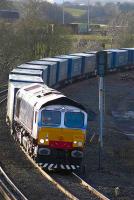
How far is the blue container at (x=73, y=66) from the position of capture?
170 feet

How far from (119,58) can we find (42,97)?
45490 millimetres

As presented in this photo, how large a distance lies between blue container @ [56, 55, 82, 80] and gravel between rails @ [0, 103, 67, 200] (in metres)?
26.3

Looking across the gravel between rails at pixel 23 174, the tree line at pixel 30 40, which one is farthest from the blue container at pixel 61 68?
the gravel between rails at pixel 23 174

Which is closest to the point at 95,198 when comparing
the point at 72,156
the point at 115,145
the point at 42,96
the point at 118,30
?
the point at 72,156

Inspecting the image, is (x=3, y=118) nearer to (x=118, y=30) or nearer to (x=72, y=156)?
(x=72, y=156)

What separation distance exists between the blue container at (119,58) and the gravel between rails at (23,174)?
39.2 m

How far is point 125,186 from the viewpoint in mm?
18453

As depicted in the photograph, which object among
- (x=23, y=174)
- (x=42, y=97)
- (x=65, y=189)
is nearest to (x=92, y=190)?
(x=65, y=189)

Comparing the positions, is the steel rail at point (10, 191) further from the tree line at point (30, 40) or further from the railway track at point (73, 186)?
the tree line at point (30, 40)

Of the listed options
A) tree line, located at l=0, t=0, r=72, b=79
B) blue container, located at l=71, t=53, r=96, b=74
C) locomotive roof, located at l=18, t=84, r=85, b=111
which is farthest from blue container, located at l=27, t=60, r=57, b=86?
locomotive roof, located at l=18, t=84, r=85, b=111

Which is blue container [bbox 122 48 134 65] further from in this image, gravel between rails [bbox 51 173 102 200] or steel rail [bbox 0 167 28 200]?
steel rail [bbox 0 167 28 200]

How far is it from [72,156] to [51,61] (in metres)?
28.2

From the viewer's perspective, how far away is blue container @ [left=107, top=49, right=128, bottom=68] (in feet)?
209

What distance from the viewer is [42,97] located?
68.7 ft
